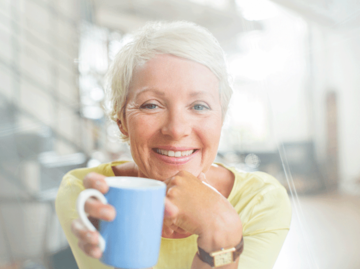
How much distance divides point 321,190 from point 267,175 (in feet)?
0.36

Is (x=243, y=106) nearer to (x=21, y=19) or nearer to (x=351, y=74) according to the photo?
(x=351, y=74)

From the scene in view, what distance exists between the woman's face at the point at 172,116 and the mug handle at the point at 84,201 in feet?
0.64

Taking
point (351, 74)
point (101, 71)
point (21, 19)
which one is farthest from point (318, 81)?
point (21, 19)

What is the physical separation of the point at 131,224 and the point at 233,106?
34 centimetres

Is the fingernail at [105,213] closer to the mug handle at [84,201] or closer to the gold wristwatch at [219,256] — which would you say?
the mug handle at [84,201]

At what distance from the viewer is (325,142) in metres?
0.53

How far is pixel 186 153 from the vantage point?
0.50 meters

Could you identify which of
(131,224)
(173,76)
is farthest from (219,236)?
(173,76)

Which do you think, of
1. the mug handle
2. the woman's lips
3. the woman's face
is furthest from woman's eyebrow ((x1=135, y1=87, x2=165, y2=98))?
the mug handle

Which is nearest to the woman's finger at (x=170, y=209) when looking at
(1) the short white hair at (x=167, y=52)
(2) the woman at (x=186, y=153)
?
(2) the woman at (x=186, y=153)

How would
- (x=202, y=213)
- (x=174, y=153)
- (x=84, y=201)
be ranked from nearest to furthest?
(x=84, y=201) → (x=202, y=213) → (x=174, y=153)

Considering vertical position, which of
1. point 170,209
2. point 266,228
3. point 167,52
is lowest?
point 266,228

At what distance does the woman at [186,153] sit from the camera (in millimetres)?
394

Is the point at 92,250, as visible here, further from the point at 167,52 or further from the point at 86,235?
the point at 167,52
